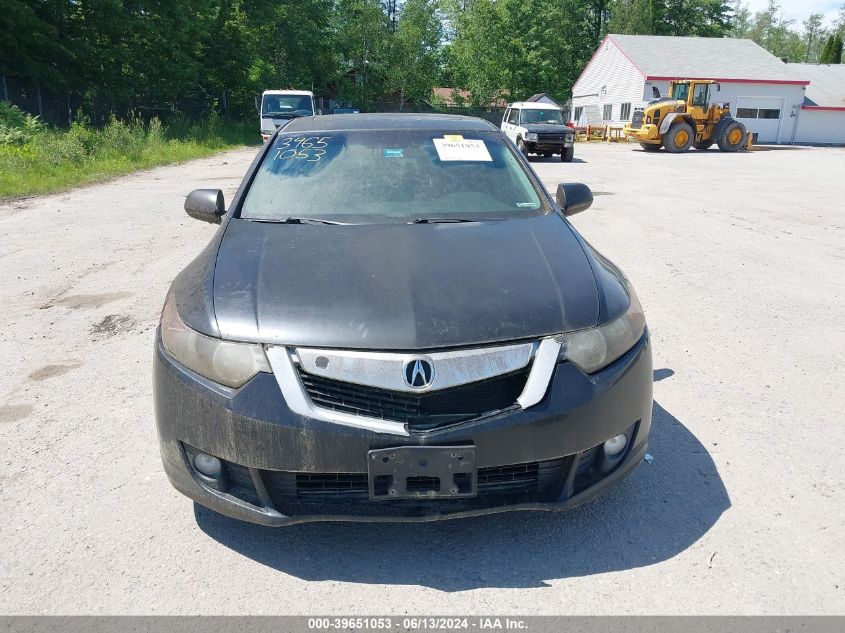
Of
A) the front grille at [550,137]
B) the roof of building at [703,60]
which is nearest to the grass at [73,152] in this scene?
the front grille at [550,137]

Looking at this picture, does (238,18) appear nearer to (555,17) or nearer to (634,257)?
(555,17)

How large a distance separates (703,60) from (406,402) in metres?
44.2

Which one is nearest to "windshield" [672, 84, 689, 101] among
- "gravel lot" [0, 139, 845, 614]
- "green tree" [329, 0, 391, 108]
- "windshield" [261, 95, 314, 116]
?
"windshield" [261, 95, 314, 116]

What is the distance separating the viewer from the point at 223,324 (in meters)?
2.38

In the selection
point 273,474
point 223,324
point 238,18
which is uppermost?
point 238,18

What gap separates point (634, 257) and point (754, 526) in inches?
209

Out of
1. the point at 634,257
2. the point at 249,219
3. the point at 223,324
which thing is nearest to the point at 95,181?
the point at 634,257

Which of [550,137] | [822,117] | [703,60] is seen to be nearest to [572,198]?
[550,137]

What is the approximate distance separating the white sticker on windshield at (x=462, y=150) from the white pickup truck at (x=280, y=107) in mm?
23157

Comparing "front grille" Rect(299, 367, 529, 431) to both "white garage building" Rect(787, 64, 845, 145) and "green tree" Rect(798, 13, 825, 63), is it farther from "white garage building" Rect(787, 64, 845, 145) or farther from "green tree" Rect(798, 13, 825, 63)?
"green tree" Rect(798, 13, 825, 63)

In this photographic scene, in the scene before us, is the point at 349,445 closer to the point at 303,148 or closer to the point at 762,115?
the point at 303,148

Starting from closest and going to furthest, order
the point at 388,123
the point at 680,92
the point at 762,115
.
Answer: the point at 388,123
the point at 680,92
the point at 762,115

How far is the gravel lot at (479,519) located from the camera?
2.30 meters

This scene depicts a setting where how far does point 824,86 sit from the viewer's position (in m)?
43.0
